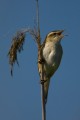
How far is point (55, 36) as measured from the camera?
15.7 feet

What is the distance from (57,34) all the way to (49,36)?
14 centimetres

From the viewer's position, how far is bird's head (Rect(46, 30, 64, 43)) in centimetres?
474

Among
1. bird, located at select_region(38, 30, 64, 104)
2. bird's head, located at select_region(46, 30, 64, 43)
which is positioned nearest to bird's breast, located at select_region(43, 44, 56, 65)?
bird, located at select_region(38, 30, 64, 104)

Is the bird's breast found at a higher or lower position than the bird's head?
lower

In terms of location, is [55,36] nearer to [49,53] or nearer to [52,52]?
[52,52]

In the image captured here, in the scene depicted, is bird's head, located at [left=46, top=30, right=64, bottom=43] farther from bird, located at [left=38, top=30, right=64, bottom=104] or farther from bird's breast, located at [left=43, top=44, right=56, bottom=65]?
bird's breast, located at [left=43, top=44, right=56, bottom=65]

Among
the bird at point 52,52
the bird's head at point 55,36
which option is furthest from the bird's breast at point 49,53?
the bird's head at point 55,36

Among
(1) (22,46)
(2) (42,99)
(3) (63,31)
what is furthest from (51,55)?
(2) (42,99)

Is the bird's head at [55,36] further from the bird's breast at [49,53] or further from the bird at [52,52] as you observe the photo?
the bird's breast at [49,53]

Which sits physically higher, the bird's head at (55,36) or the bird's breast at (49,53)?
the bird's head at (55,36)

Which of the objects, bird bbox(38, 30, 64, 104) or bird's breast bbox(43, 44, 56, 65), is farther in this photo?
bird bbox(38, 30, 64, 104)

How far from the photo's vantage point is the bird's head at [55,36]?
15.5 ft

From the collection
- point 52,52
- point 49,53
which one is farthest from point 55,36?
point 49,53

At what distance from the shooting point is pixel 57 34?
479cm
